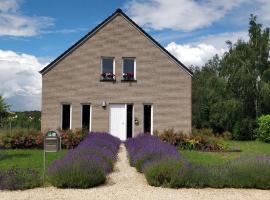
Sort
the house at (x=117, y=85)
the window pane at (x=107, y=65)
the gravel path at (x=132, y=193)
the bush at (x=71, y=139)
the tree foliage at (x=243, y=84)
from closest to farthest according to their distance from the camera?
the gravel path at (x=132, y=193)
the bush at (x=71, y=139)
the house at (x=117, y=85)
the window pane at (x=107, y=65)
the tree foliage at (x=243, y=84)

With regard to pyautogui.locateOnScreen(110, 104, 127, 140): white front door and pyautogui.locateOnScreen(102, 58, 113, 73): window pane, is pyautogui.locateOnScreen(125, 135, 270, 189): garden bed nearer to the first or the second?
pyautogui.locateOnScreen(110, 104, 127, 140): white front door

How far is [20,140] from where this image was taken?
79.7ft

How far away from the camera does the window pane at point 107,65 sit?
29344 mm

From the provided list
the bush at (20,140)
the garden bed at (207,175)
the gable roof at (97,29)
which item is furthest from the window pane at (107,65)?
the garden bed at (207,175)

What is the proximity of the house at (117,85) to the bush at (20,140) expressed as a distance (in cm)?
428

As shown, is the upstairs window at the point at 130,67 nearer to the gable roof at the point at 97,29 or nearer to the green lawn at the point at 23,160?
the gable roof at the point at 97,29

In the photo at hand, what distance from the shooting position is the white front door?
29.0 m

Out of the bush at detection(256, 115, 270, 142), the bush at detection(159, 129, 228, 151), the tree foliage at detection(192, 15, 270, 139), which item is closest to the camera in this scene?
the bush at detection(159, 129, 228, 151)

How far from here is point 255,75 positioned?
127ft

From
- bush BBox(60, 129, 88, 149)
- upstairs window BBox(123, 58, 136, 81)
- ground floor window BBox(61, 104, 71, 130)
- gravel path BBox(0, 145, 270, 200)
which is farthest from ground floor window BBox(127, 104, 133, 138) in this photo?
gravel path BBox(0, 145, 270, 200)

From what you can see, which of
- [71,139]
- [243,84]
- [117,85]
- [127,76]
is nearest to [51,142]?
[71,139]

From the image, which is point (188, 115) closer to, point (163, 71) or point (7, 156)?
point (163, 71)

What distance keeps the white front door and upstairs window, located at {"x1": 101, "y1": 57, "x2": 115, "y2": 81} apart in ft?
6.04

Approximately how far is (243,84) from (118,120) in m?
13.6
